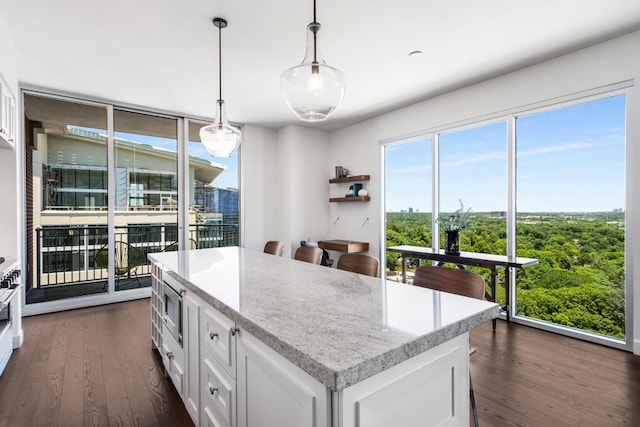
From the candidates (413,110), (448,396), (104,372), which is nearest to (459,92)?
(413,110)

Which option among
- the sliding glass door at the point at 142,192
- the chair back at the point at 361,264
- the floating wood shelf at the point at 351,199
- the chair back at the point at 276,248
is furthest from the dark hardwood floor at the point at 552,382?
the sliding glass door at the point at 142,192

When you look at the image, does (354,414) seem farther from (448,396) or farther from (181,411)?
(181,411)

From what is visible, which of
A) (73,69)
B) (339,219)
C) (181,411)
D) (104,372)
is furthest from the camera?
(339,219)

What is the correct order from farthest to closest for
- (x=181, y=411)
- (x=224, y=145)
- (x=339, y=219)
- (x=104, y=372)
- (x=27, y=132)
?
1. (x=339, y=219)
2. (x=27, y=132)
3. (x=224, y=145)
4. (x=104, y=372)
5. (x=181, y=411)

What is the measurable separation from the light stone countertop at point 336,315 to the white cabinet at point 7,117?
1.94m

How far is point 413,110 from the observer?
4.51 meters

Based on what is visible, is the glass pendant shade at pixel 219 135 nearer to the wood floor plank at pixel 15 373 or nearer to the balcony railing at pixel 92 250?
the wood floor plank at pixel 15 373

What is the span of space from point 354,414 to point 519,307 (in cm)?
347

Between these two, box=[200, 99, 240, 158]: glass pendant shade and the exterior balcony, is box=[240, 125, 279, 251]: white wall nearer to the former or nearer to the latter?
the exterior balcony

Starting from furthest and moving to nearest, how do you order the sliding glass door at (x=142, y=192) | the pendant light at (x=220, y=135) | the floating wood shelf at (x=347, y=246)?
the floating wood shelf at (x=347, y=246)
the sliding glass door at (x=142, y=192)
the pendant light at (x=220, y=135)

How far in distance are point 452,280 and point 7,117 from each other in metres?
3.59

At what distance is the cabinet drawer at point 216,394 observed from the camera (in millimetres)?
1320

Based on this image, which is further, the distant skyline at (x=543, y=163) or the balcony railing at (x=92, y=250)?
the balcony railing at (x=92, y=250)

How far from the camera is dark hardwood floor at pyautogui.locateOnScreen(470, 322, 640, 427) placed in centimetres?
194
